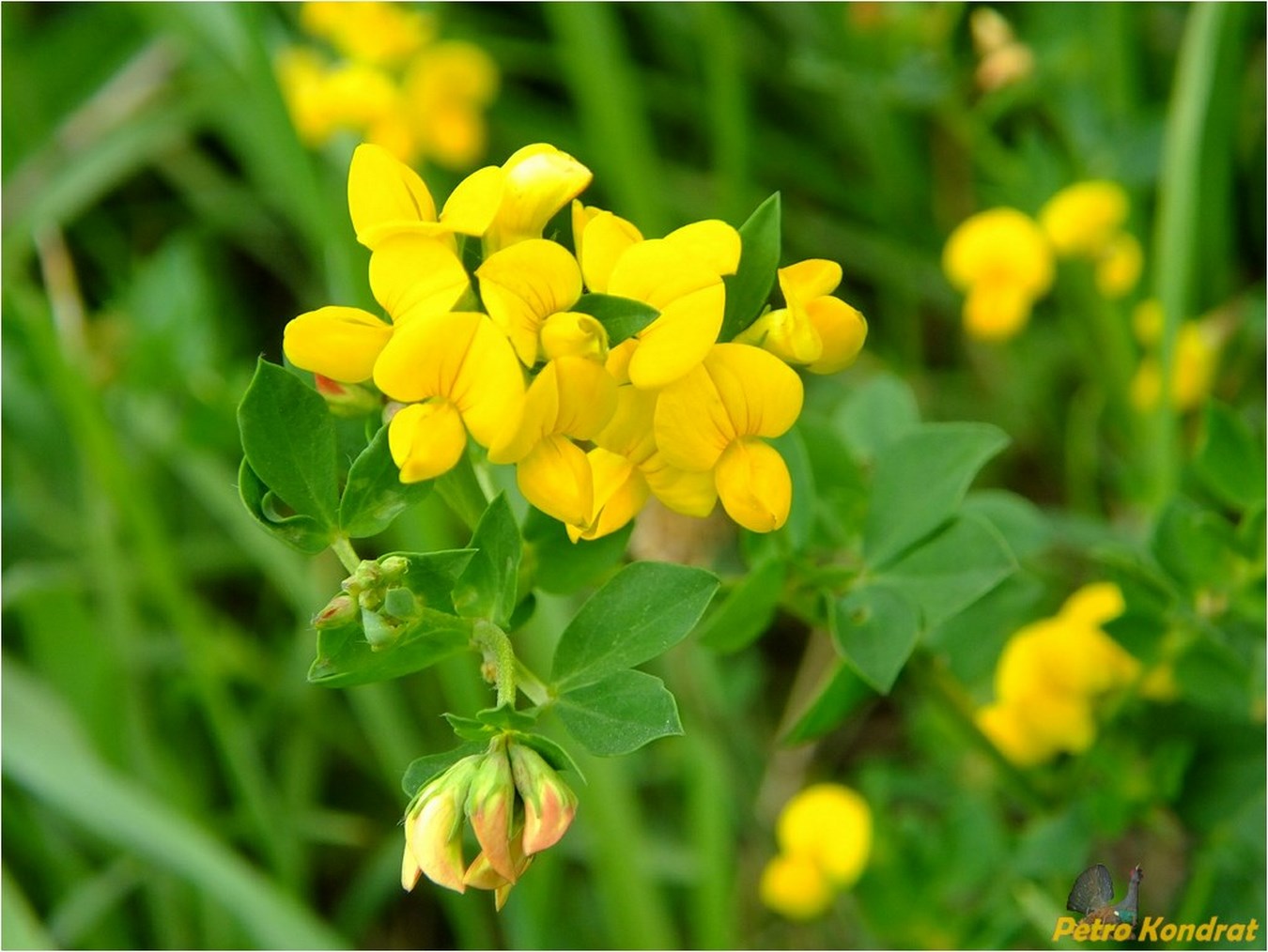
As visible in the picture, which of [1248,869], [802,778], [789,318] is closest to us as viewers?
[789,318]

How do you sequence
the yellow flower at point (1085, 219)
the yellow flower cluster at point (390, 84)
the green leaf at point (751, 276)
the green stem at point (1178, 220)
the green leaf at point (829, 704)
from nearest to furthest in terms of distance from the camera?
the green leaf at point (751, 276) → the green leaf at point (829, 704) → the green stem at point (1178, 220) → the yellow flower at point (1085, 219) → the yellow flower cluster at point (390, 84)

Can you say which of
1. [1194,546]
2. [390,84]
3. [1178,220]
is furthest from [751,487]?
[390,84]

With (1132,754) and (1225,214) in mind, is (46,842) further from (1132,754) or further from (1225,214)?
(1225,214)

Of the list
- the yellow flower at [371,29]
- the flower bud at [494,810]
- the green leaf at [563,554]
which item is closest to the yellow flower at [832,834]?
the green leaf at [563,554]

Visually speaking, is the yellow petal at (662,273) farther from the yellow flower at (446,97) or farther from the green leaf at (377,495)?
the yellow flower at (446,97)

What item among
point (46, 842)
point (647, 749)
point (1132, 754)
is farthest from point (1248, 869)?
point (46, 842)
